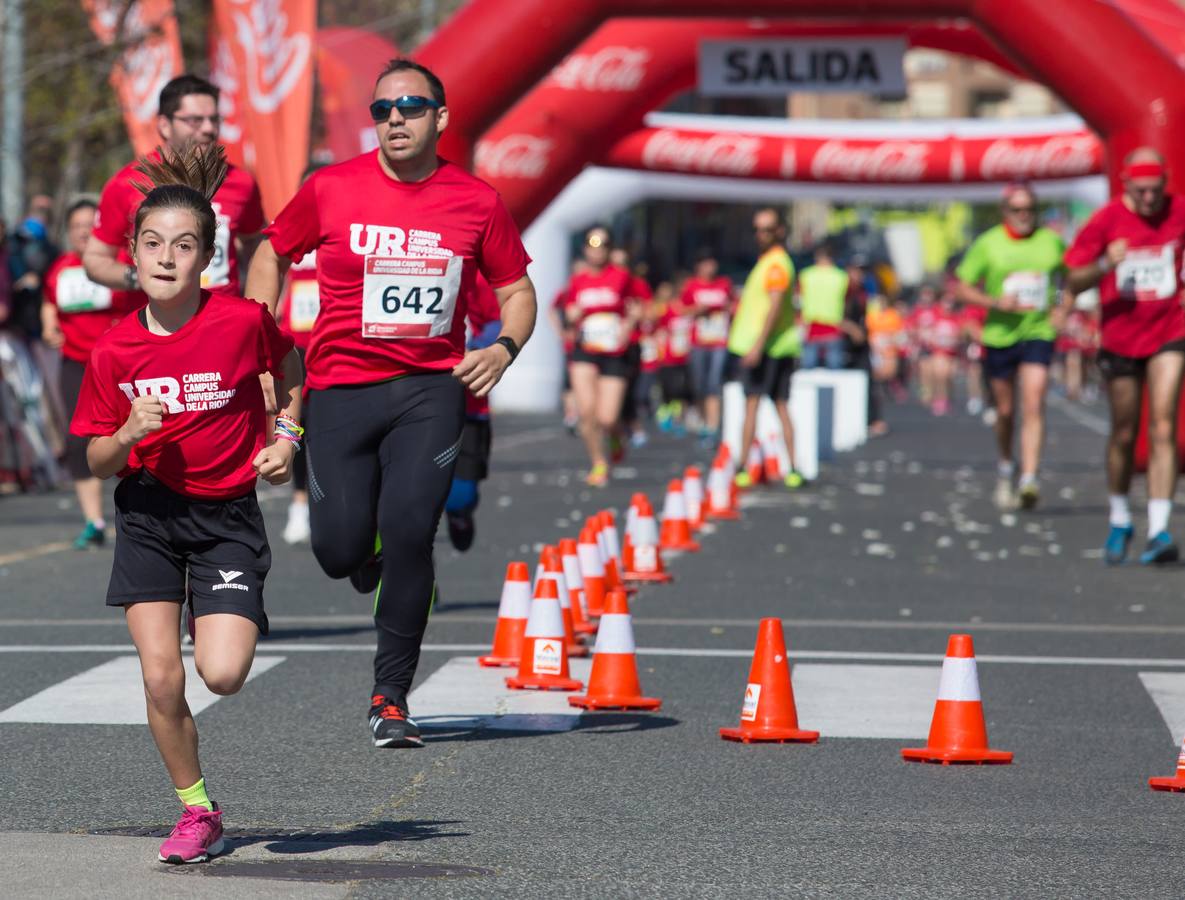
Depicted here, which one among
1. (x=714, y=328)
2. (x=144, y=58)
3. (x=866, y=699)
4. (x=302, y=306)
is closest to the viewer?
(x=866, y=699)

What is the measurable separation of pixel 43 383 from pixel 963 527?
7.49m

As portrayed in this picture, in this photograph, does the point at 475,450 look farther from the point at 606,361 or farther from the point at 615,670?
→ the point at 606,361

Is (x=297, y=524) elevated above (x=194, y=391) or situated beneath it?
situated beneath

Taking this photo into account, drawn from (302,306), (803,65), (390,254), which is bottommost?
(302,306)

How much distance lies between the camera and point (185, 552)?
533 centimetres

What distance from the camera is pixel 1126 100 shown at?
1599 centimetres

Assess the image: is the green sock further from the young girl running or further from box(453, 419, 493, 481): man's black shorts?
box(453, 419, 493, 481): man's black shorts

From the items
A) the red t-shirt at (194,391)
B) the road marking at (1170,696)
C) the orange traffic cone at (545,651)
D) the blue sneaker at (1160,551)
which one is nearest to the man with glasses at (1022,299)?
the blue sneaker at (1160,551)

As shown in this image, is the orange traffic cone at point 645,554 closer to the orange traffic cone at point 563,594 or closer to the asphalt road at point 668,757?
the asphalt road at point 668,757

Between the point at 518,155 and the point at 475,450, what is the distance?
12.9 meters

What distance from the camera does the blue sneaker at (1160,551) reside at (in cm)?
1202

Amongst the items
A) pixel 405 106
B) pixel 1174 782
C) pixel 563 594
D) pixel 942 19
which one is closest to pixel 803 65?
pixel 942 19

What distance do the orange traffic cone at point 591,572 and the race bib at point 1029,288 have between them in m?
6.09

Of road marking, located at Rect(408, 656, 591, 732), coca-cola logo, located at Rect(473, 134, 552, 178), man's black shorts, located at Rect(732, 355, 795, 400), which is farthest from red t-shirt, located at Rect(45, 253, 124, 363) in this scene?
coca-cola logo, located at Rect(473, 134, 552, 178)
